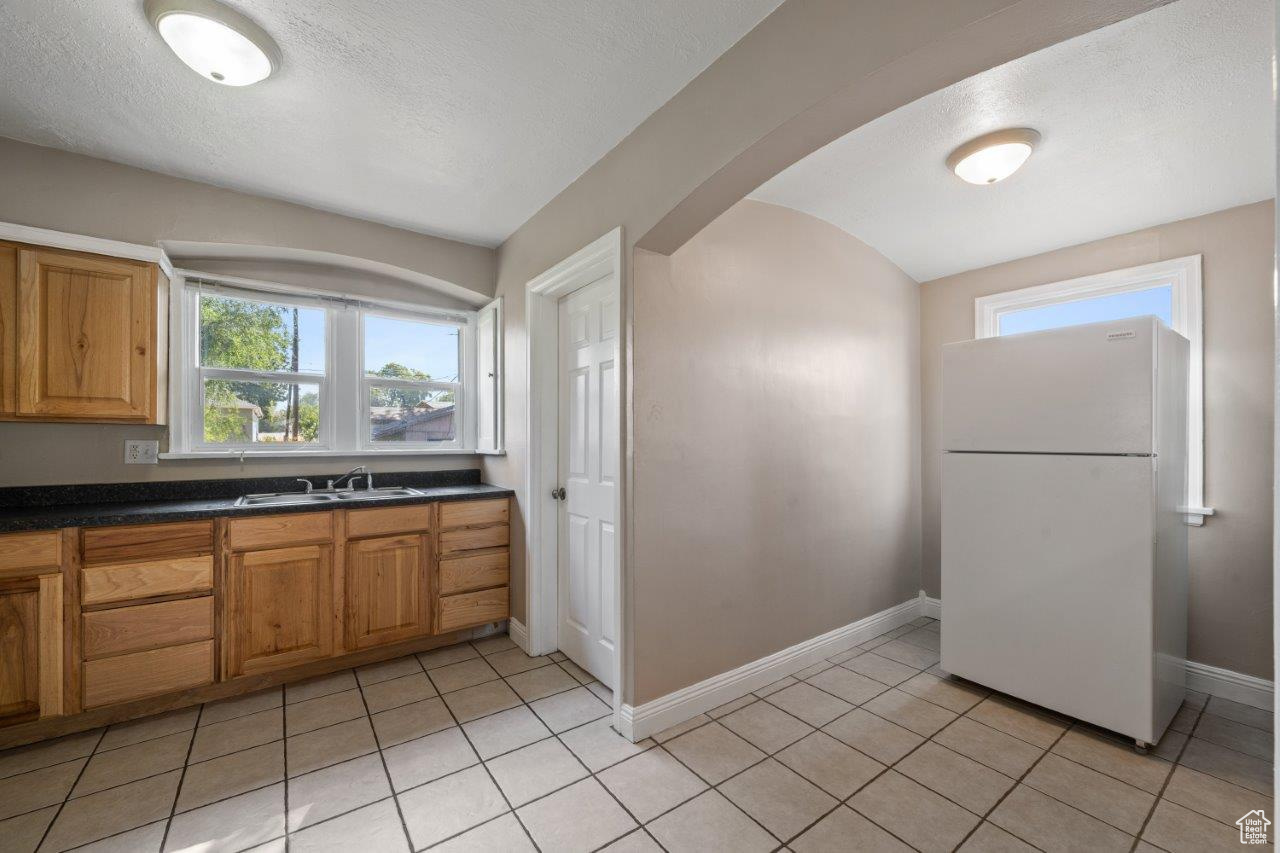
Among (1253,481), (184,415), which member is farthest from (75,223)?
(1253,481)

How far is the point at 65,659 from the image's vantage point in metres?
2.08

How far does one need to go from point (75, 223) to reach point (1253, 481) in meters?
5.74

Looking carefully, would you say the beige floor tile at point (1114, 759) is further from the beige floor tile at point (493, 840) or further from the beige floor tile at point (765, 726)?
the beige floor tile at point (493, 840)

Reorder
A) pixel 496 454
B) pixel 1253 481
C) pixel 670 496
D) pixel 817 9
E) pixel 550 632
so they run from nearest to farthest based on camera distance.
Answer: pixel 817 9 < pixel 670 496 < pixel 1253 481 < pixel 550 632 < pixel 496 454

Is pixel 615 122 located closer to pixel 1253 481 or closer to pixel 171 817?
pixel 171 817

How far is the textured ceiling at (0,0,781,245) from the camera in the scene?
1634 mm

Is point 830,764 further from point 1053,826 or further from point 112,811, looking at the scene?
point 112,811

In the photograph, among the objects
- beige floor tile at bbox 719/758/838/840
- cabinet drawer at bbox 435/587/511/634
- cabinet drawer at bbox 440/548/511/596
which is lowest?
beige floor tile at bbox 719/758/838/840

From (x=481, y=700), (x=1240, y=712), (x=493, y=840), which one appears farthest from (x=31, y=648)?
(x=1240, y=712)

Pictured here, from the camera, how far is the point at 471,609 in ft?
10.2

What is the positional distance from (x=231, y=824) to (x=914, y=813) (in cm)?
227

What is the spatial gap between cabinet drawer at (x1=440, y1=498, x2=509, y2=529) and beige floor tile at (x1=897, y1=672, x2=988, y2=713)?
2.41 m

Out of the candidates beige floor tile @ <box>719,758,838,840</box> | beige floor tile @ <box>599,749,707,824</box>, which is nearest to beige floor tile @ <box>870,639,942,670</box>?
beige floor tile @ <box>719,758,838,840</box>

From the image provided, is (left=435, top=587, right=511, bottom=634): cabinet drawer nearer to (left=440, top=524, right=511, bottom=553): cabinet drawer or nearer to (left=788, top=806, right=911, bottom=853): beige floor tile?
(left=440, top=524, right=511, bottom=553): cabinet drawer
